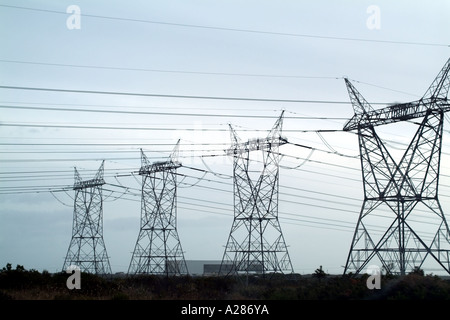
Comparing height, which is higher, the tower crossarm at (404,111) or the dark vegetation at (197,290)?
the tower crossarm at (404,111)

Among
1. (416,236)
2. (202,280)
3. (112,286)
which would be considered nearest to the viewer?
(112,286)

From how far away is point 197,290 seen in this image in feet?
102

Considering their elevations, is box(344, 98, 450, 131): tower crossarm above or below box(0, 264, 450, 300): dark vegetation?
above

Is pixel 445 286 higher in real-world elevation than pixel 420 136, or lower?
lower

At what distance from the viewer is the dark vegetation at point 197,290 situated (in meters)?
26.6

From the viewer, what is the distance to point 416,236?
129 feet

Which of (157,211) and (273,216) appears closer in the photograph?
(273,216)

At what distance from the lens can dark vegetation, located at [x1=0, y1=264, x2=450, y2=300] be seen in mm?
26594

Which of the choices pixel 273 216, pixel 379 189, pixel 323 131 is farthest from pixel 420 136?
pixel 273 216
